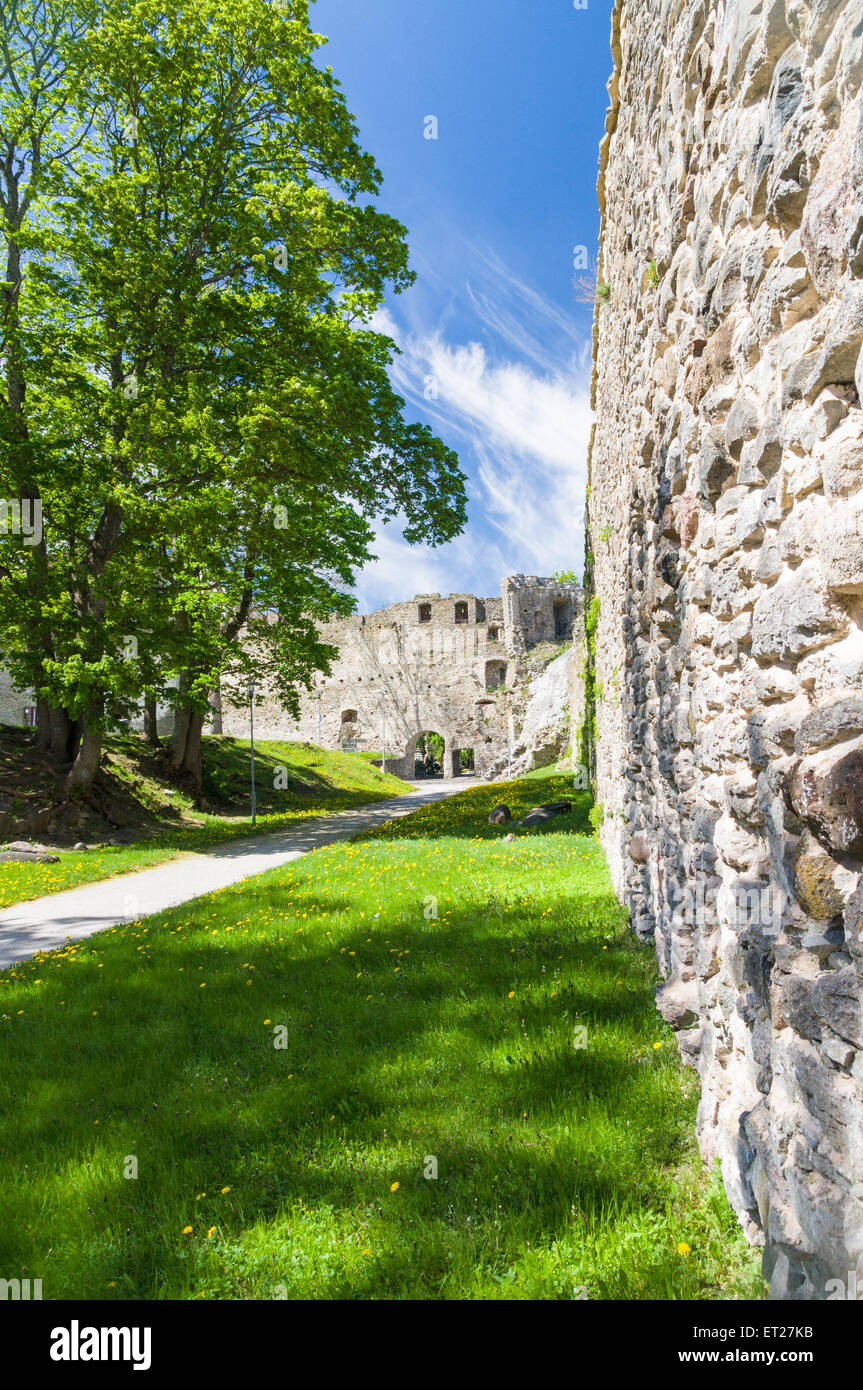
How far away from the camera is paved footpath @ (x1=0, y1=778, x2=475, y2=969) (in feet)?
22.9

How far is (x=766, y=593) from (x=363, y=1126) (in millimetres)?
2625

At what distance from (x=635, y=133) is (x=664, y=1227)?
18.8 ft

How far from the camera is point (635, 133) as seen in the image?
4434 millimetres

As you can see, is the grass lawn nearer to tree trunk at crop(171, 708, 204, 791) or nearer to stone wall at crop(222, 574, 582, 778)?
tree trunk at crop(171, 708, 204, 791)

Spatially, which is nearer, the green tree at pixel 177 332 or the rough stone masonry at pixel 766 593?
the rough stone masonry at pixel 766 593

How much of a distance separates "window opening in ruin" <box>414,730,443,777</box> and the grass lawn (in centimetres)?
3942

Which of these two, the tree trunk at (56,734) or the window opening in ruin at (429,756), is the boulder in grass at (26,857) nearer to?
the tree trunk at (56,734)

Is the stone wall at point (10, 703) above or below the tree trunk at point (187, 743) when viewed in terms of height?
above

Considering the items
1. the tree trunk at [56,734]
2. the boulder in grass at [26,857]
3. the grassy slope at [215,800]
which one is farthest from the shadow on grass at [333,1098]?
the tree trunk at [56,734]

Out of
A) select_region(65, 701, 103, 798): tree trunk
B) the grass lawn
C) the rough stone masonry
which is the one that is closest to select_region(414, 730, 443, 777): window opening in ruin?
select_region(65, 701, 103, 798): tree trunk

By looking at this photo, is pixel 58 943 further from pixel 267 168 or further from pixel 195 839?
pixel 267 168

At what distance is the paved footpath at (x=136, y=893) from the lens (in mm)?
6992

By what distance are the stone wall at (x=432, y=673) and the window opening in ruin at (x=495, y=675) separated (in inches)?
2.4
